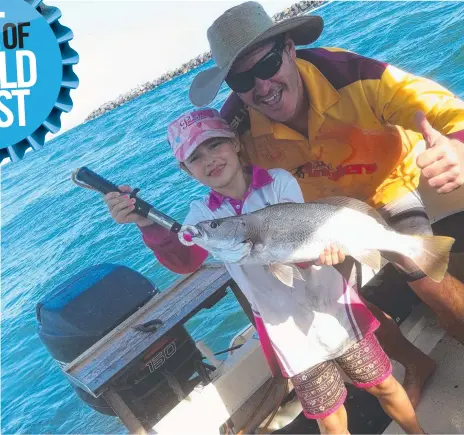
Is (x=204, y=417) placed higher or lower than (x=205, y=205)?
lower

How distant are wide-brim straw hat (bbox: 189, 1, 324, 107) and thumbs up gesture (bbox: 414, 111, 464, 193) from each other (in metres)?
0.98

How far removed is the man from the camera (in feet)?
8.97

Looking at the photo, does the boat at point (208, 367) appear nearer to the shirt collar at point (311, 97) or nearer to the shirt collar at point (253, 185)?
the shirt collar at point (311, 97)

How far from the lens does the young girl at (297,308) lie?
7.98 ft

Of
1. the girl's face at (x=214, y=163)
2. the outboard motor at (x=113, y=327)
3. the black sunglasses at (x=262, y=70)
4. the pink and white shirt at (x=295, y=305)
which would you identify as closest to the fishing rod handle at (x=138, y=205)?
the pink and white shirt at (x=295, y=305)

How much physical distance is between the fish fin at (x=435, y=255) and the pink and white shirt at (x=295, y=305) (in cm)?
41

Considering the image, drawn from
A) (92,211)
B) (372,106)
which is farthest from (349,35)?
(372,106)

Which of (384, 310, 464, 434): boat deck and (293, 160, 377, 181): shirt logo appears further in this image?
(293, 160, 377, 181): shirt logo

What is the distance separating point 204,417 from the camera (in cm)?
304

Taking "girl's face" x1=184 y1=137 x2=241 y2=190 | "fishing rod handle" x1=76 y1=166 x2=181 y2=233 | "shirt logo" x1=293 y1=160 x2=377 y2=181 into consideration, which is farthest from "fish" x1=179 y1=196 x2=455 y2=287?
"shirt logo" x1=293 y1=160 x2=377 y2=181

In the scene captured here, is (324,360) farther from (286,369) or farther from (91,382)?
(91,382)

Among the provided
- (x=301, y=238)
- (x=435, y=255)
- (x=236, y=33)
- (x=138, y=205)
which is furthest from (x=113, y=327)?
(x=435, y=255)

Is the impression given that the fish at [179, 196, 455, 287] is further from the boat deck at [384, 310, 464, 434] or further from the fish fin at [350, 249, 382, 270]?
the boat deck at [384, 310, 464, 434]

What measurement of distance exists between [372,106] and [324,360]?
1648 mm
